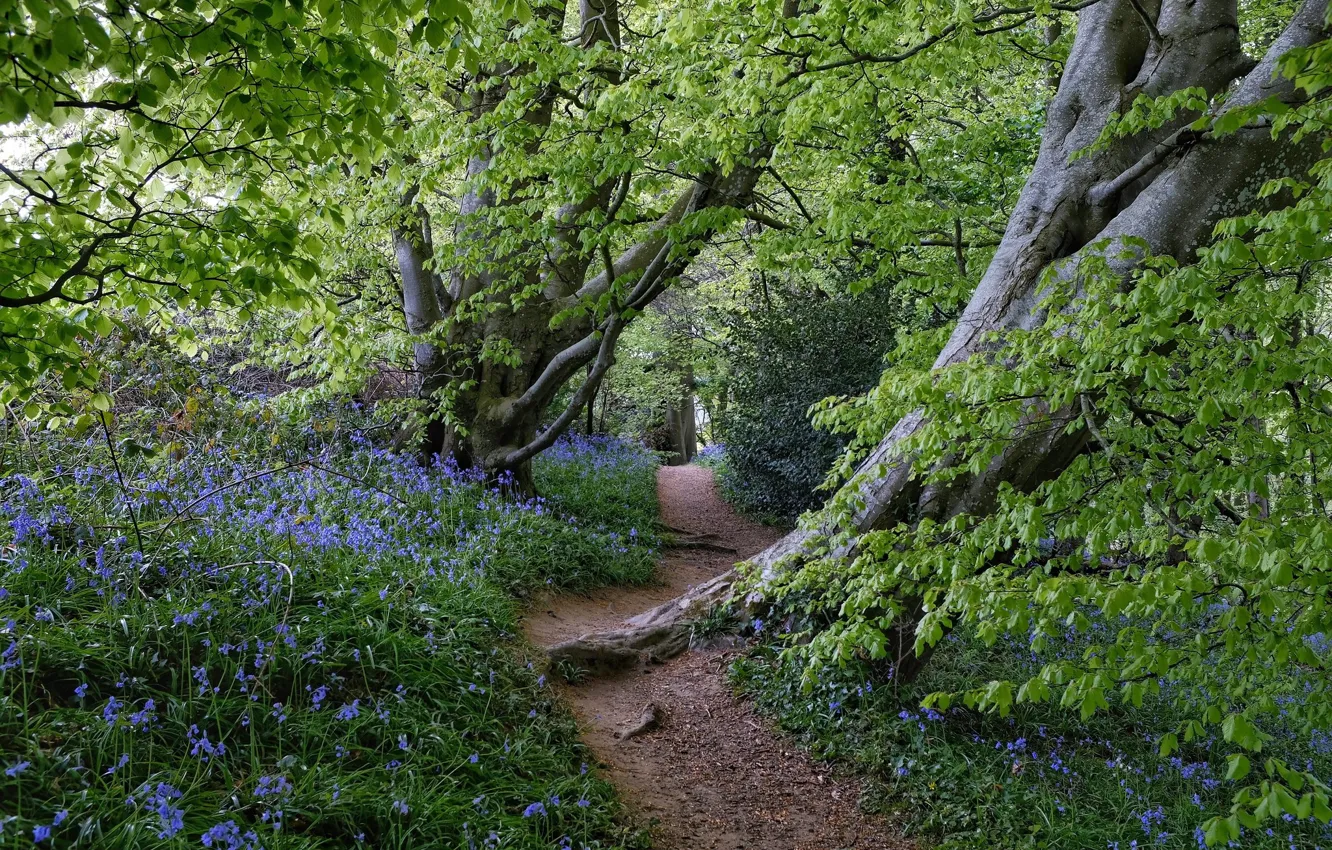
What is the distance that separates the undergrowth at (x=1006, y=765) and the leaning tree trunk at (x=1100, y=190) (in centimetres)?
59

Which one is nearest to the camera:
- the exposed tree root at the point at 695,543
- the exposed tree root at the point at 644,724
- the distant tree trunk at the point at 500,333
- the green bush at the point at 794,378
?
the exposed tree root at the point at 644,724

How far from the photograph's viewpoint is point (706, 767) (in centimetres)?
515

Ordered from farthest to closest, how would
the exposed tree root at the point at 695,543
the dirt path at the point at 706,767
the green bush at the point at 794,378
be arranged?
the green bush at the point at 794,378 < the exposed tree root at the point at 695,543 < the dirt path at the point at 706,767

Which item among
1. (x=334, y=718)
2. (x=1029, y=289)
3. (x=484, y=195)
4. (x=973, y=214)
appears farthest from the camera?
(x=484, y=195)

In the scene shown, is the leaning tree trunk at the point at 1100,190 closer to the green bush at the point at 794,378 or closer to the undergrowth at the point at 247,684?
the undergrowth at the point at 247,684

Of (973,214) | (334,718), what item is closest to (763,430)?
(973,214)

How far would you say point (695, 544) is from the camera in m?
11.8

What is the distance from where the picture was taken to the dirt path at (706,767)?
14.7 feet

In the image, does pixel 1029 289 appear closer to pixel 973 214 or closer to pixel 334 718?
pixel 973 214

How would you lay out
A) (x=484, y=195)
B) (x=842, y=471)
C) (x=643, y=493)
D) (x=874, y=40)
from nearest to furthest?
1. (x=842, y=471)
2. (x=874, y=40)
3. (x=484, y=195)
4. (x=643, y=493)

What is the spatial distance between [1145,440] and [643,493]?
963 centimetres

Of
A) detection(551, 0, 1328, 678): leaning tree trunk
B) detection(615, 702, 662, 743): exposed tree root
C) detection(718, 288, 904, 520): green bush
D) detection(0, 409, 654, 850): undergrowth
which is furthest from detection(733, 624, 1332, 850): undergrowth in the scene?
detection(718, 288, 904, 520): green bush

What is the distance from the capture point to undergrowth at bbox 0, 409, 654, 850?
114 inches

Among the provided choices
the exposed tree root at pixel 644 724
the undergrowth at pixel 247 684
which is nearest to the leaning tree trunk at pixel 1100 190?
the exposed tree root at pixel 644 724
